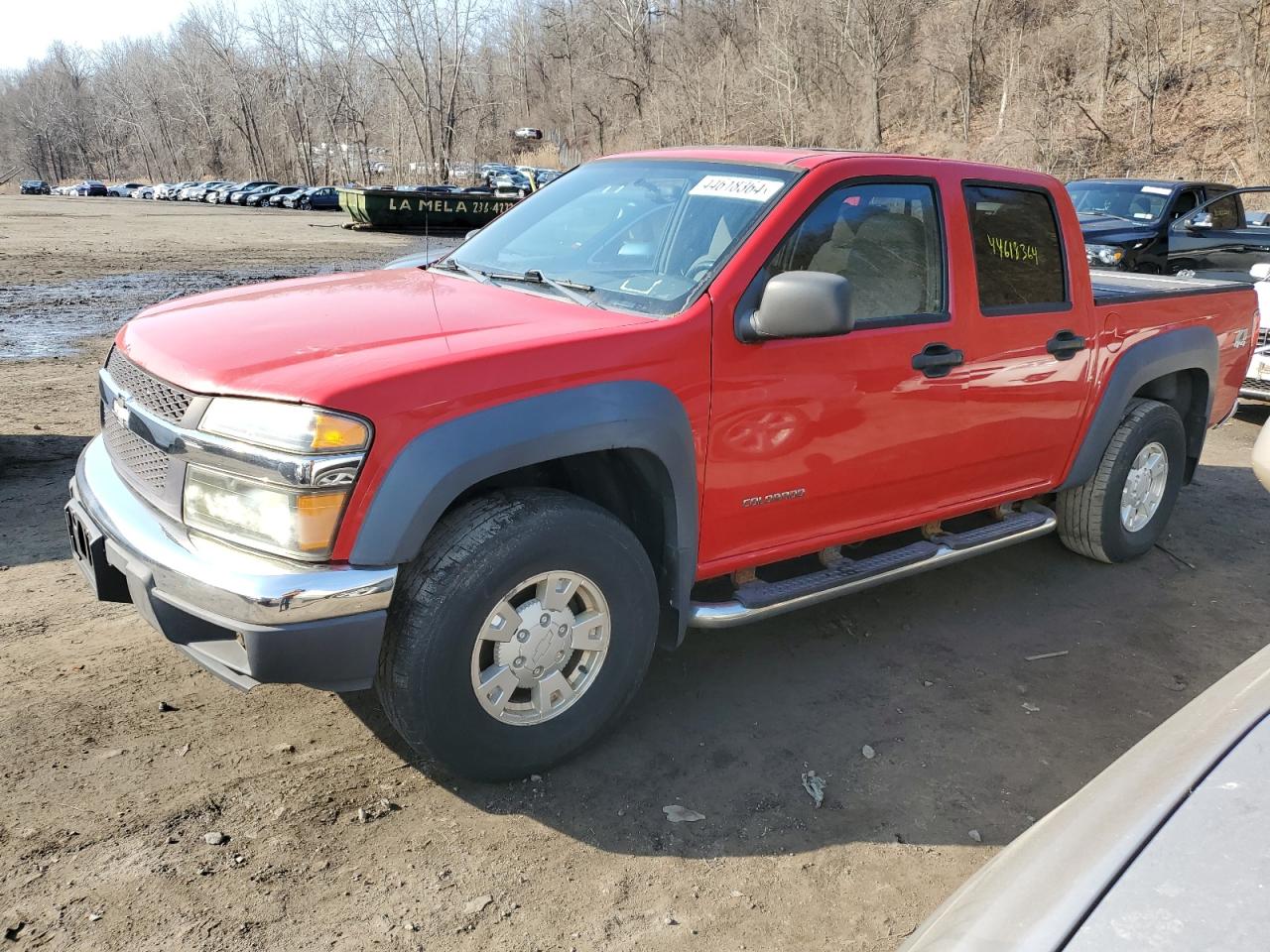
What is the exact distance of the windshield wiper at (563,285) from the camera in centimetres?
337

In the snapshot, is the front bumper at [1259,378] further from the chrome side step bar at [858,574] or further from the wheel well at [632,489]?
the wheel well at [632,489]

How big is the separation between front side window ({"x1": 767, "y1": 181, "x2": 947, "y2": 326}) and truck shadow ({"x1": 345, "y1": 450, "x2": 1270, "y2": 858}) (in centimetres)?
144

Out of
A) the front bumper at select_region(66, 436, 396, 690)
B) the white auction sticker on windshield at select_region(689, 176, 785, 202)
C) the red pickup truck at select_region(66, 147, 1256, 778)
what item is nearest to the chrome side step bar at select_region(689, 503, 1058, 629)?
the red pickup truck at select_region(66, 147, 1256, 778)

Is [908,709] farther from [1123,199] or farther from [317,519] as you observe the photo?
→ [1123,199]

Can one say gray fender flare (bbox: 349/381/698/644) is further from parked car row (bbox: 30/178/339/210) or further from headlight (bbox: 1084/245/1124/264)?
parked car row (bbox: 30/178/339/210)

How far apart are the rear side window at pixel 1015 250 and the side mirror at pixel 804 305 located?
1.13 m

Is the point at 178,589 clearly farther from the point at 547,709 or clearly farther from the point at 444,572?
the point at 547,709

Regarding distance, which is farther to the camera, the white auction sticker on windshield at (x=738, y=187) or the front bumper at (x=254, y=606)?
the white auction sticker on windshield at (x=738, y=187)

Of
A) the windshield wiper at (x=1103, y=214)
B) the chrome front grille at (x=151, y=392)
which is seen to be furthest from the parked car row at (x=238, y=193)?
the chrome front grille at (x=151, y=392)

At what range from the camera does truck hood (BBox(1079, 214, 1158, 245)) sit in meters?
12.0

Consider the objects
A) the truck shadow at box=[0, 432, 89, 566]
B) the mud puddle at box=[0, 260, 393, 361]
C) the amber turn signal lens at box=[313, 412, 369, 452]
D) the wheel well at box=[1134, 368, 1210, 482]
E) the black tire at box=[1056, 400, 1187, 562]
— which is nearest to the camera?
the amber turn signal lens at box=[313, 412, 369, 452]

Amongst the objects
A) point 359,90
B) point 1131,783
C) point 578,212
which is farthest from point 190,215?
point 1131,783

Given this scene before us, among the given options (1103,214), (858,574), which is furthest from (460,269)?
(1103,214)

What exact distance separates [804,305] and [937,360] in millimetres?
924
